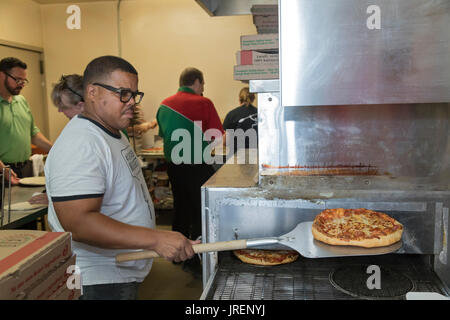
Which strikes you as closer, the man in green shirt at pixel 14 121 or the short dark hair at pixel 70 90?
the short dark hair at pixel 70 90

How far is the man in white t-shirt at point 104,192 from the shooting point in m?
1.39

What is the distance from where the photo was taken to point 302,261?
68.2 inches

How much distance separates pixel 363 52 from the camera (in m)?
1.38

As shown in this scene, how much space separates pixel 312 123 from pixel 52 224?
4.04 ft

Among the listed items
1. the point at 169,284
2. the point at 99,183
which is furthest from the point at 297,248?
the point at 169,284

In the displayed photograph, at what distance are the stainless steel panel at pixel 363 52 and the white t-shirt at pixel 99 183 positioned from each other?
0.73m

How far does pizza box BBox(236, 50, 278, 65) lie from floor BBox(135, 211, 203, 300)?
210 centimetres

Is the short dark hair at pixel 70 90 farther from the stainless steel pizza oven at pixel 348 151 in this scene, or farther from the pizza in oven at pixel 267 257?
the pizza in oven at pixel 267 257

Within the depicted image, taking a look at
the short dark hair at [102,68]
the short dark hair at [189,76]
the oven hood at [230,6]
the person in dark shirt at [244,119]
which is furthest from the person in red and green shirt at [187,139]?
the short dark hair at [102,68]

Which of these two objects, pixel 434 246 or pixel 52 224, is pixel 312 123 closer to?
pixel 434 246

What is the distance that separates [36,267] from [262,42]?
130 centimetres

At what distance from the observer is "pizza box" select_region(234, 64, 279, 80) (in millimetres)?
1664

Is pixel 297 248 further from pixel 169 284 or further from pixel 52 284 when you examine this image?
pixel 169 284
